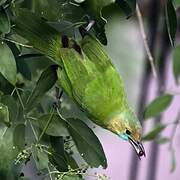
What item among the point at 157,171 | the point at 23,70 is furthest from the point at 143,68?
the point at 23,70

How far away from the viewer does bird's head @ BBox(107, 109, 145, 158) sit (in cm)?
115

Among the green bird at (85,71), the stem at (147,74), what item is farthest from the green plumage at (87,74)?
the stem at (147,74)

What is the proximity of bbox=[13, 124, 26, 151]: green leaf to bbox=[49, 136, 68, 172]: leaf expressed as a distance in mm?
52

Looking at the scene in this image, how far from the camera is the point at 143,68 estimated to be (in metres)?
3.26

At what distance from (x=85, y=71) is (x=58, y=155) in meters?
0.15

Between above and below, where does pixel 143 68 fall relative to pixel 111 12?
below

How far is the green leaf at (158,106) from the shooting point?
1612 mm

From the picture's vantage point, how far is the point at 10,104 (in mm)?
1034

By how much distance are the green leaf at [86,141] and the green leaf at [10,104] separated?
10cm

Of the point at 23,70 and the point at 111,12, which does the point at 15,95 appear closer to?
the point at 23,70

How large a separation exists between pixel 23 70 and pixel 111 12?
0.22m

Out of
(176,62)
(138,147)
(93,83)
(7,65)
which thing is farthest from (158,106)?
(7,65)

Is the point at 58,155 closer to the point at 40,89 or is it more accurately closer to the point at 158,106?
the point at 40,89

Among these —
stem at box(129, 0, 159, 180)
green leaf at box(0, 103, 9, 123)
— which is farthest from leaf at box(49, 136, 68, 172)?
stem at box(129, 0, 159, 180)
